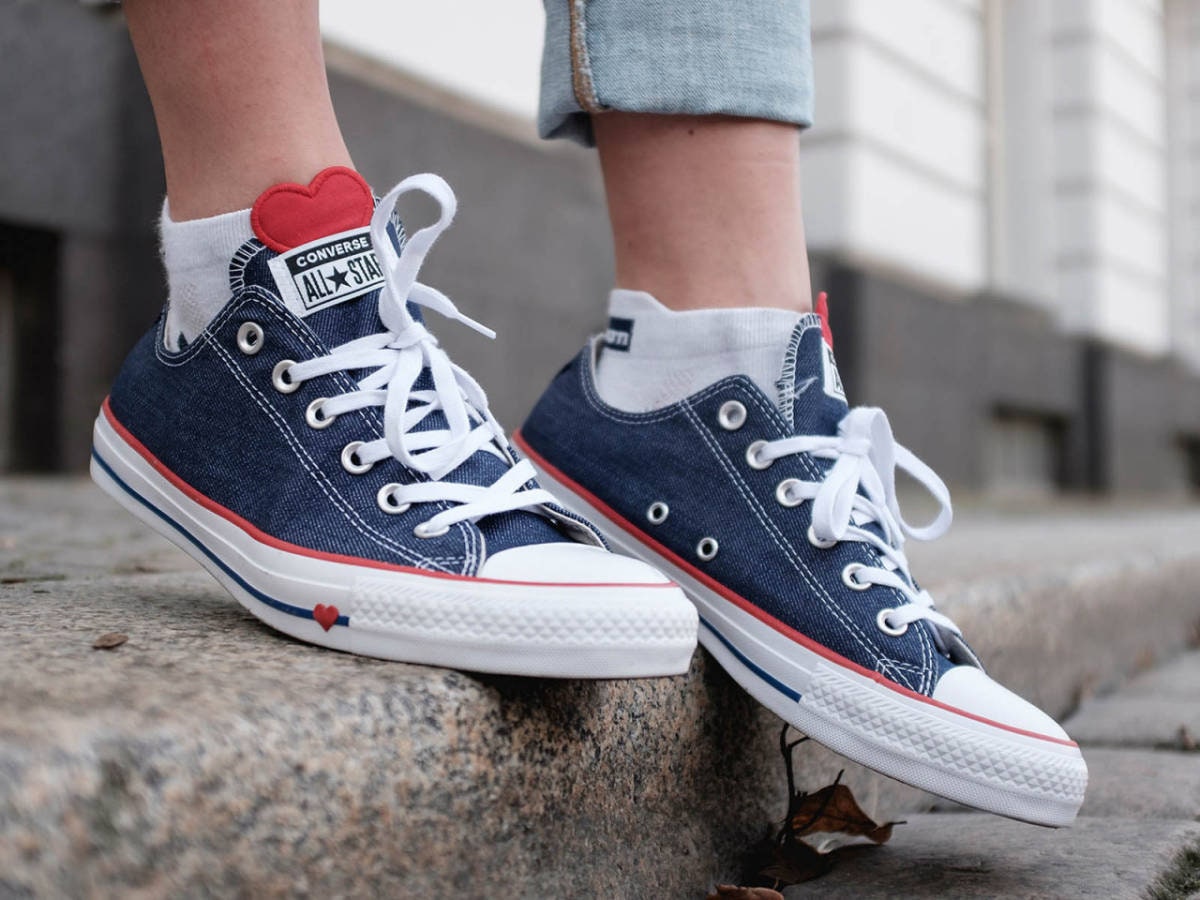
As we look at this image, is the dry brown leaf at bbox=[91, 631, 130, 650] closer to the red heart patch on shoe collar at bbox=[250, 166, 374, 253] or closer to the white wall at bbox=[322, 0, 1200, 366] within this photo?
the red heart patch on shoe collar at bbox=[250, 166, 374, 253]

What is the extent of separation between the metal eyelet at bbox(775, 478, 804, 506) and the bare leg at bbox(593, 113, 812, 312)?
175 mm

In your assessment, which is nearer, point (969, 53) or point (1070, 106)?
point (969, 53)

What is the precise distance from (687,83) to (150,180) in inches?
103

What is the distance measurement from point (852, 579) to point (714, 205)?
0.36m

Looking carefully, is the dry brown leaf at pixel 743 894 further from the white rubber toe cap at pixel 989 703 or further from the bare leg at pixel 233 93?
the bare leg at pixel 233 93

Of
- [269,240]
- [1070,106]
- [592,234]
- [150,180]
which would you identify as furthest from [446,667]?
[1070,106]

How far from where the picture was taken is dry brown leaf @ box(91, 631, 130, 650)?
749 millimetres

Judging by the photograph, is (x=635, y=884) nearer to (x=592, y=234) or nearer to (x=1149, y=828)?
(x=1149, y=828)

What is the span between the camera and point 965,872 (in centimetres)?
99

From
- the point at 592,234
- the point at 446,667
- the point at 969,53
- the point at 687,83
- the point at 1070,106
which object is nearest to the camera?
the point at 446,667

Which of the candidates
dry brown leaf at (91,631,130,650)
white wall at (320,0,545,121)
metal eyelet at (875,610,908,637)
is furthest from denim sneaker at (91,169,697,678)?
white wall at (320,0,545,121)

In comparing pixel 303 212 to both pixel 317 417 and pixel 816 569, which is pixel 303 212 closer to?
pixel 317 417

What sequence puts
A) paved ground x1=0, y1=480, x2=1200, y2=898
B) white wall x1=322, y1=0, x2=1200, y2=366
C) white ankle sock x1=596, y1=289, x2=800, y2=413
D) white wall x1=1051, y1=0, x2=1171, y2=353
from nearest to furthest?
1. paved ground x1=0, y1=480, x2=1200, y2=898
2. white ankle sock x1=596, y1=289, x2=800, y2=413
3. white wall x1=322, y1=0, x2=1200, y2=366
4. white wall x1=1051, y1=0, x2=1171, y2=353

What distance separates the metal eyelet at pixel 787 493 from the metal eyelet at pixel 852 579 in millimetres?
70
